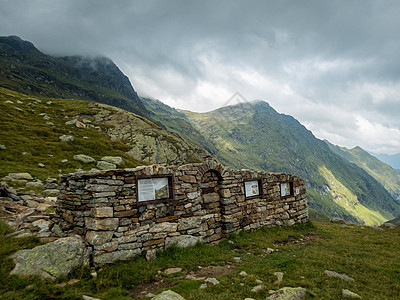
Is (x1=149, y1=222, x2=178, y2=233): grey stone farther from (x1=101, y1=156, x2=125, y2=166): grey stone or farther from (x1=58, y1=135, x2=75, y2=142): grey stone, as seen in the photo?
(x1=58, y1=135, x2=75, y2=142): grey stone

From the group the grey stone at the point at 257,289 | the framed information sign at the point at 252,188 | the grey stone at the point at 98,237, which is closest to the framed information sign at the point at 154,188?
the grey stone at the point at 98,237

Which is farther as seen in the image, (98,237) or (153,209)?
(153,209)

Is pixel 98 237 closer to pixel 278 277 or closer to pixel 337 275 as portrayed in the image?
pixel 278 277

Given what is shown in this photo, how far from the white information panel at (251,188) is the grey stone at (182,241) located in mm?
5276

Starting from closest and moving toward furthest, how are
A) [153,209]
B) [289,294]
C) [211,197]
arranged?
[289,294] < [153,209] < [211,197]

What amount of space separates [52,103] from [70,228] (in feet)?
198

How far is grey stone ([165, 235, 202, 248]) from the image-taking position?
30.7 feet

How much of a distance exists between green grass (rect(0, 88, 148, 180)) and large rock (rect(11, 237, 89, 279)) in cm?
1416

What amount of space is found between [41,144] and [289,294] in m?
32.0

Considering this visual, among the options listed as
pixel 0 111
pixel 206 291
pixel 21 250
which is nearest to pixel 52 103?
pixel 0 111

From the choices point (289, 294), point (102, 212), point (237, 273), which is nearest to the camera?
point (289, 294)

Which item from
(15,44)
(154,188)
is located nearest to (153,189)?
(154,188)

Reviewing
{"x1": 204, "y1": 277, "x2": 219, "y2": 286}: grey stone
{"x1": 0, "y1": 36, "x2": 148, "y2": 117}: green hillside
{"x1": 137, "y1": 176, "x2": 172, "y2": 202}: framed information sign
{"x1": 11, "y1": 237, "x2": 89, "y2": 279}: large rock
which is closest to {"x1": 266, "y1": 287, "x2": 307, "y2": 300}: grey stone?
{"x1": 204, "y1": 277, "x2": 219, "y2": 286}: grey stone

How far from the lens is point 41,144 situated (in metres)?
26.9
